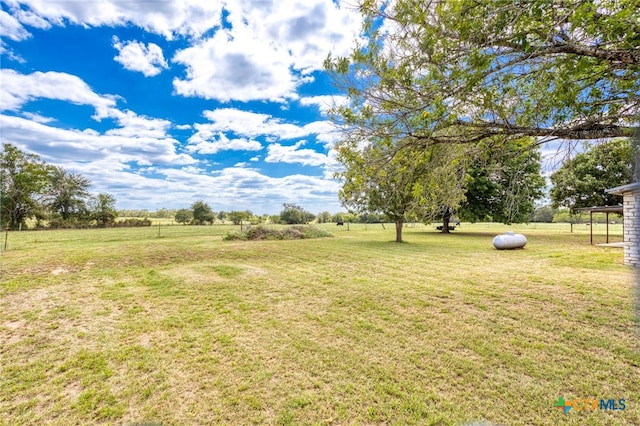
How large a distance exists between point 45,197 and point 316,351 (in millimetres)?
40214

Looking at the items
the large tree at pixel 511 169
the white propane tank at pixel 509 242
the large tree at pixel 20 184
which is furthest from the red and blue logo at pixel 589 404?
the large tree at pixel 20 184

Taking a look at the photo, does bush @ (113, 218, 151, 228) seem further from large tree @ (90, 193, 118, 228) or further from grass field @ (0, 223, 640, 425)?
grass field @ (0, 223, 640, 425)

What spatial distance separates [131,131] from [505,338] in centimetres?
1871

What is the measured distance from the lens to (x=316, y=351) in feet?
10.3

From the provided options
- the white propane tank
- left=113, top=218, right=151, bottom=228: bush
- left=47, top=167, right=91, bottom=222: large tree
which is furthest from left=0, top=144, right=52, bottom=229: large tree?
the white propane tank

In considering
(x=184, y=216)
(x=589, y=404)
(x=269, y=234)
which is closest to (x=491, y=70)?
(x=589, y=404)

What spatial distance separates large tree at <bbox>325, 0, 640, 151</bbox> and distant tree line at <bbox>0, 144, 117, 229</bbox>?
29361 mm

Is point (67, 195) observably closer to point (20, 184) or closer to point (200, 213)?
point (20, 184)

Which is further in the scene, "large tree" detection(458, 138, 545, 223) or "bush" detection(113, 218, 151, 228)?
"bush" detection(113, 218, 151, 228)

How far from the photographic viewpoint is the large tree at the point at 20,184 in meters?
23.6

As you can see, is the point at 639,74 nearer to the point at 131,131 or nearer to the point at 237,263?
the point at 237,263

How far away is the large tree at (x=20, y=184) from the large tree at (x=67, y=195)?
270 cm

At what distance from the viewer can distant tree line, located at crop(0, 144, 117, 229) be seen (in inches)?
945

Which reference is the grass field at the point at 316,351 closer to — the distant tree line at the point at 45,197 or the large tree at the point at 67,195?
the distant tree line at the point at 45,197
